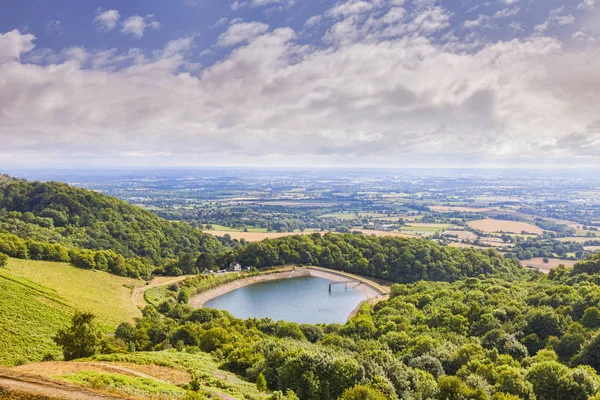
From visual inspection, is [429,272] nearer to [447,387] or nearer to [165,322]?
[165,322]

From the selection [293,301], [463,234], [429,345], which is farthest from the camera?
[463,234]

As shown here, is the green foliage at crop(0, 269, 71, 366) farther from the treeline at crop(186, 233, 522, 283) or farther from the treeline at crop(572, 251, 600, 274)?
the treeline at crop(572, 251, 600, 274)

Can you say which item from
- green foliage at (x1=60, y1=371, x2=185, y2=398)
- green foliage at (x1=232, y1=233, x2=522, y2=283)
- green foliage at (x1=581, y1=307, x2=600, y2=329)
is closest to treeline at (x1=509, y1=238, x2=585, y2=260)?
green foliage at (x1=232, y1=233, x2=522, y2=283)

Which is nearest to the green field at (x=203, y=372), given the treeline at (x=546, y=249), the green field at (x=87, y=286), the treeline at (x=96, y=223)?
the green field at (x=87, y=286)

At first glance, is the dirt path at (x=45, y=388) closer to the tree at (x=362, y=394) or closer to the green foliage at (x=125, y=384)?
the green foliage at (x=125, y=384)

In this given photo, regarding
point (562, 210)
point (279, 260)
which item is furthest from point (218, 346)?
point (562, 210)

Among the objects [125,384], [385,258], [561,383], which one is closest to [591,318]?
[561,383]

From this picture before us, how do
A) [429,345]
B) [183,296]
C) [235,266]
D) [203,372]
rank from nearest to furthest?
Result: [203,372] < [429,345] < [183,296] < [235,266]

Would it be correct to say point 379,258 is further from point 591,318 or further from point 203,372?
point 203,372
